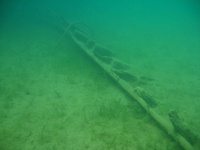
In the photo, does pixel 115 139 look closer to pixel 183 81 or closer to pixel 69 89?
pixel 69 89

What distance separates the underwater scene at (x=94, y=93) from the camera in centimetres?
605

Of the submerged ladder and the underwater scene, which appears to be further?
the underwater scene

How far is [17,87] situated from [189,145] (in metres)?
6.93

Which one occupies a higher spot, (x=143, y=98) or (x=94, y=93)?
(x=143, y=98)

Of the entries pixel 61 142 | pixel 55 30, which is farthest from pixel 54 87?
pixel 55 30

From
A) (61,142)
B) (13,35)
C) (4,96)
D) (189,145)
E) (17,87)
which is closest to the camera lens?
(189,145)

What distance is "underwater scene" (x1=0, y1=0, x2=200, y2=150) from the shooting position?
6.05 metres

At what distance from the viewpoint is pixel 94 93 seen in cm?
869

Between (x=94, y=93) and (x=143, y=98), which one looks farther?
(x=94, y=93)

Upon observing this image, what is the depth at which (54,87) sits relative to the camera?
9.02 m

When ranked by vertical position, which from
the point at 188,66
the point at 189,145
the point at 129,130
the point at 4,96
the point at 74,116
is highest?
the point at 188,66

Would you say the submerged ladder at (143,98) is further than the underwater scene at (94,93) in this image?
No

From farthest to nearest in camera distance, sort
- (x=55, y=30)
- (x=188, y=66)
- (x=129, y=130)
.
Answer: (x=55, y=30)
(x=188, y=66)
(x=129, y=130)

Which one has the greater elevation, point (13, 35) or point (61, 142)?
point (13, 35)
